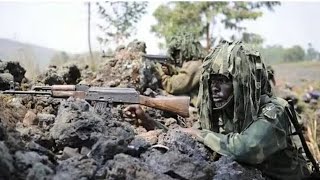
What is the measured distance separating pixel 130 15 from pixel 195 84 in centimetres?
393

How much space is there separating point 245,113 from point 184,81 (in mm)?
3356

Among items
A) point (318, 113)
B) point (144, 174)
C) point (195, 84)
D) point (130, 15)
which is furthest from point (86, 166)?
point (130, 15)

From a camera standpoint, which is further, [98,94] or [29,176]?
[98,94]

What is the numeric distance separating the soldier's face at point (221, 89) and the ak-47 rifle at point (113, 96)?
1.24 ft

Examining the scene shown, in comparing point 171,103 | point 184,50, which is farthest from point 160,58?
point 171,103

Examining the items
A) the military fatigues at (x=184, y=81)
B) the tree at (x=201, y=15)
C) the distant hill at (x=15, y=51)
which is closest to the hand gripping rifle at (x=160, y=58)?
the military fatigues at (x=184, y=81)

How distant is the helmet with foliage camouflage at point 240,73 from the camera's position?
116 inches

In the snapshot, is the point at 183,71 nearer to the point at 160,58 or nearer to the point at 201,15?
the point at 160,58

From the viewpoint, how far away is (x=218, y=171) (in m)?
2.82

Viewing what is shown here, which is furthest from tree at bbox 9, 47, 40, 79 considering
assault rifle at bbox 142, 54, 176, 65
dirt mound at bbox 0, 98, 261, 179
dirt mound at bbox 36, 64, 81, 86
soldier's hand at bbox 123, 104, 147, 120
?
dirt mound at bbox 0, 98, 261, 179

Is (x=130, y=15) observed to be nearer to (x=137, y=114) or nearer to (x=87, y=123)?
(x=137, y=114)

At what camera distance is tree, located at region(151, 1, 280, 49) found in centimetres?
1373

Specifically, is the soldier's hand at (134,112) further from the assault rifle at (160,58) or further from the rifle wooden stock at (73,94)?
the assault rifle at (160,58)

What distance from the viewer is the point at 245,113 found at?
9.87 feet
